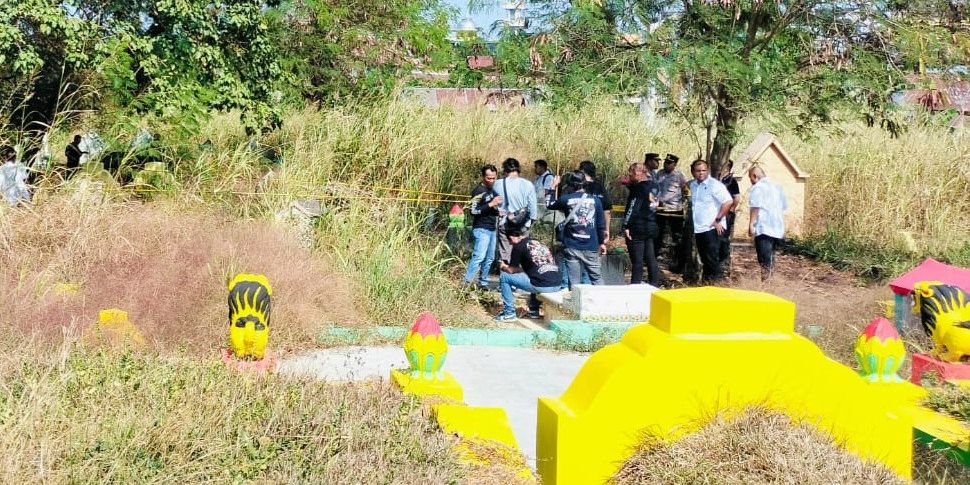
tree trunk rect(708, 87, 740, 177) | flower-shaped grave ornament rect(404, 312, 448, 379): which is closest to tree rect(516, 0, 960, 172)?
tree trunk rect(708, 87, 740, 177)

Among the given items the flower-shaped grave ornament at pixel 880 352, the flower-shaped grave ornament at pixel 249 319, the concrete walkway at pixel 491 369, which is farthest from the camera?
the concrete walkway at pixel 491 369

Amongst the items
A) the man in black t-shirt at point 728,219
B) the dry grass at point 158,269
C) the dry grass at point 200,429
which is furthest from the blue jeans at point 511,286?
the dry grass at point 200,429

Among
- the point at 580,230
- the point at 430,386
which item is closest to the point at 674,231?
the point at 580,230

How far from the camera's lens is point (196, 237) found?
9.25 meters

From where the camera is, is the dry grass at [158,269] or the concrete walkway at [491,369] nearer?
the concrete walkway at [491,369]

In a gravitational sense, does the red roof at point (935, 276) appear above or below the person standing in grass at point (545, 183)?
below

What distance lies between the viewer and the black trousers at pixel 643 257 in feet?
39.4

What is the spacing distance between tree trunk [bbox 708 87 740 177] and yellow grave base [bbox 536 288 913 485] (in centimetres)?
830

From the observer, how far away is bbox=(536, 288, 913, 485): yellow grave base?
4.10m

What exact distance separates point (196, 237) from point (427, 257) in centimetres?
251

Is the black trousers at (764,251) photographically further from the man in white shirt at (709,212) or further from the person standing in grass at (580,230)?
the person standing in grass at (580,230)

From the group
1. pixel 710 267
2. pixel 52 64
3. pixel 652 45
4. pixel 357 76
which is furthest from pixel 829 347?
pixel 357 76

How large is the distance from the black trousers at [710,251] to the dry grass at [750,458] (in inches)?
317

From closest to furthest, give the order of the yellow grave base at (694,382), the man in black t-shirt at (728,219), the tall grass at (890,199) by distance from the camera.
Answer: the yellow grave base at (694,382) < the man in black t-shirt at (728,219) < the tall grass at (890,199)
